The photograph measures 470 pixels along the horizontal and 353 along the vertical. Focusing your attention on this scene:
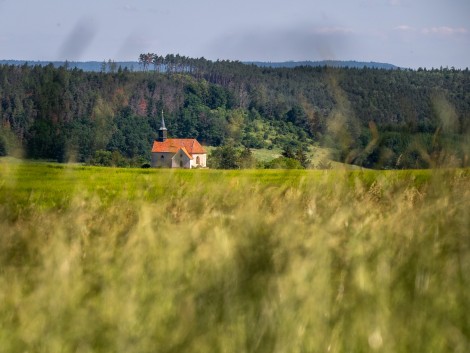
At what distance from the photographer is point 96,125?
392 cm

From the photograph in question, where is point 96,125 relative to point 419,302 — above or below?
above

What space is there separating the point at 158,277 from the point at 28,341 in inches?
22.0

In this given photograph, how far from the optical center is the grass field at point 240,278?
92.4 inches

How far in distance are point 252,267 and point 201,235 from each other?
0.38m

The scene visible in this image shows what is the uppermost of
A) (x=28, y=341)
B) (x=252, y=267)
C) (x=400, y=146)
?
(x=400, y=146)

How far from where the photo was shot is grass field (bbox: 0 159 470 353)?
235 centimetres

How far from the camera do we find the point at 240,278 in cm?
259

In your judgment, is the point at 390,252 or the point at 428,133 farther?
the point at 428,133

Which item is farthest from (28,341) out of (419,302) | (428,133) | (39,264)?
(428,133)

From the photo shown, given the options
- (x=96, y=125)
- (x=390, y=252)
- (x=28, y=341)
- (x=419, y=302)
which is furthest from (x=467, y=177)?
(x=28, y=341)

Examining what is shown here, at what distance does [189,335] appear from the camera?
234 cm

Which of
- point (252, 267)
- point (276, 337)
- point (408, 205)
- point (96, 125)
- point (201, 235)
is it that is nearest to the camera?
point (276, 337)

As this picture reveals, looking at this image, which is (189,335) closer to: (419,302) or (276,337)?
(276,337)

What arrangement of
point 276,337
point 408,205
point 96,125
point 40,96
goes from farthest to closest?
point 40,96 → point 96,125 → point 408,205 → point 276,337
